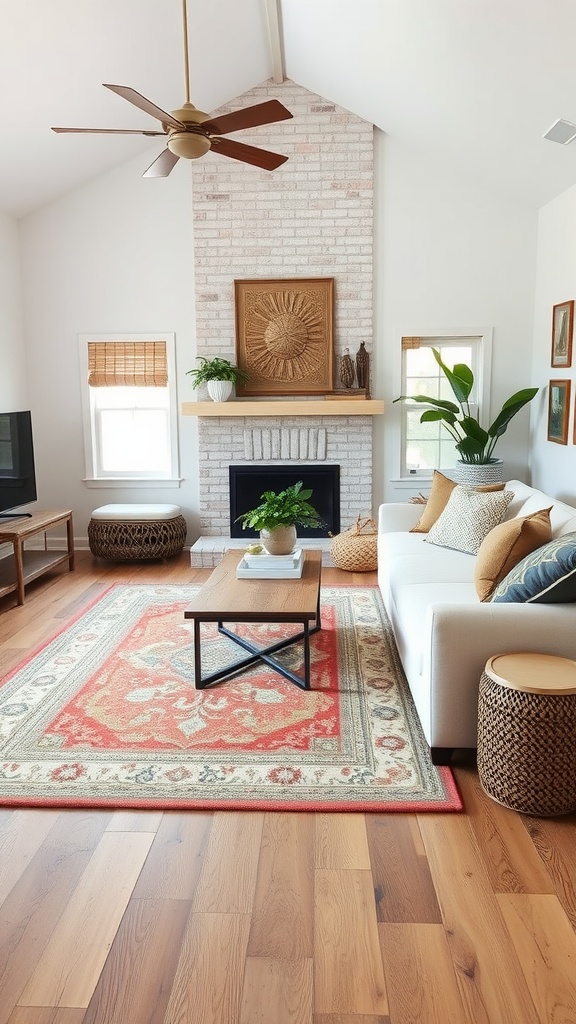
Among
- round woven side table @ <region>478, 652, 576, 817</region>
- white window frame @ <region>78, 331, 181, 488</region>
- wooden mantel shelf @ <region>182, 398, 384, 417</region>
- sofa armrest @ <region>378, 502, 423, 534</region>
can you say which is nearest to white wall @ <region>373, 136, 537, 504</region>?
wooden mantel shelf @ <region>182, 398, 384, 417</region>

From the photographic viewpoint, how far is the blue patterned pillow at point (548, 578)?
2.87 metres

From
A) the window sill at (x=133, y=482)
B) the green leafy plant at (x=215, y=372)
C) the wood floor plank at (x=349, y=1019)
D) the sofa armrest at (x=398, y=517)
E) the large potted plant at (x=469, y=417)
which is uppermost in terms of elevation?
the green leafy plant at (x=215, y=372)

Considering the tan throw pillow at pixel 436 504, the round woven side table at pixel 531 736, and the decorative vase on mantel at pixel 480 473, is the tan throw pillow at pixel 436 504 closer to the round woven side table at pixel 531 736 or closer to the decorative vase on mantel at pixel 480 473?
the decorative vase on mantel at pixel 480 473

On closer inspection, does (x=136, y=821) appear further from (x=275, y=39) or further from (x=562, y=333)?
(x=275, y=39)

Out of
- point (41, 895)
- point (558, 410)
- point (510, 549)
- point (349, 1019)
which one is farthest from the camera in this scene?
point (558, 410)

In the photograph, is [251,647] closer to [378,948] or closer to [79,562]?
[378,948]

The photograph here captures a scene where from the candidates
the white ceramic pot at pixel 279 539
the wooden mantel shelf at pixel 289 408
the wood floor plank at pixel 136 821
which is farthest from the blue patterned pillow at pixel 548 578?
the wooden mantel shelf at pixel 289 408

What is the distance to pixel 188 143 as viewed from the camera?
10.7 feet

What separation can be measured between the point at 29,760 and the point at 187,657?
1.20 meters

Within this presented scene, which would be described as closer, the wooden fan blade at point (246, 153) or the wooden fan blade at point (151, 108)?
the wooden fan blade at point (151, 108)

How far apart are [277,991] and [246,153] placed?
10.8ft

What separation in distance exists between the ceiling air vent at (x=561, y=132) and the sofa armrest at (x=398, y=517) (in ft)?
7.44

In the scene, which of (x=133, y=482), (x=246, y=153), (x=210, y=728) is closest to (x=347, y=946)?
(x=210, y=728)

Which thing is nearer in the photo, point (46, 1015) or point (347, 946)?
point (46, 1015)
